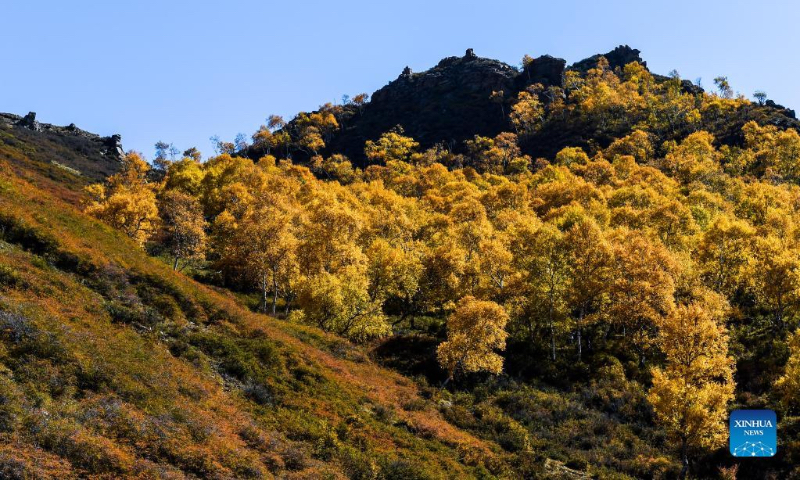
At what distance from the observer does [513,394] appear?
41844 mm

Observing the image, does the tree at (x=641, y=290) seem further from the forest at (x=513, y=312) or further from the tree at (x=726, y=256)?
the tree at (x=726, y=256)

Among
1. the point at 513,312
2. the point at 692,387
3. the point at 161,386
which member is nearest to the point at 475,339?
the point at 513,312

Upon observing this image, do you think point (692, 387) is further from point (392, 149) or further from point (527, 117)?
point (527, 117)

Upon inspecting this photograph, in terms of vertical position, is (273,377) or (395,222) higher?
(395,222)

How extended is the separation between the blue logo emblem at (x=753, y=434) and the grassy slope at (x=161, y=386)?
52.4 feet

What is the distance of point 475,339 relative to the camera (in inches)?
1640

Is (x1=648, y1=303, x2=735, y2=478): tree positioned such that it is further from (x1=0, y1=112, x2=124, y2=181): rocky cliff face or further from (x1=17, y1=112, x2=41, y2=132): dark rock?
(x1=17, y1=112, x2=41, y2=132): dark rock

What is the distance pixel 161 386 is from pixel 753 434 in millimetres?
36292

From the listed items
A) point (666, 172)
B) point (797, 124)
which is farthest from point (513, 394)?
point (797, 124)

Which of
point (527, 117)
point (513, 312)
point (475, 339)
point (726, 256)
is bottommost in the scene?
point (475, 339)

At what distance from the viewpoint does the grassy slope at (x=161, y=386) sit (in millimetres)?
15844

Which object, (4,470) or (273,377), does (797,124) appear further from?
(4,470)

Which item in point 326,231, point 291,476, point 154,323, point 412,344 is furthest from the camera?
point 326,231

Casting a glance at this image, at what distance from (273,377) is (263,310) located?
2466cm
